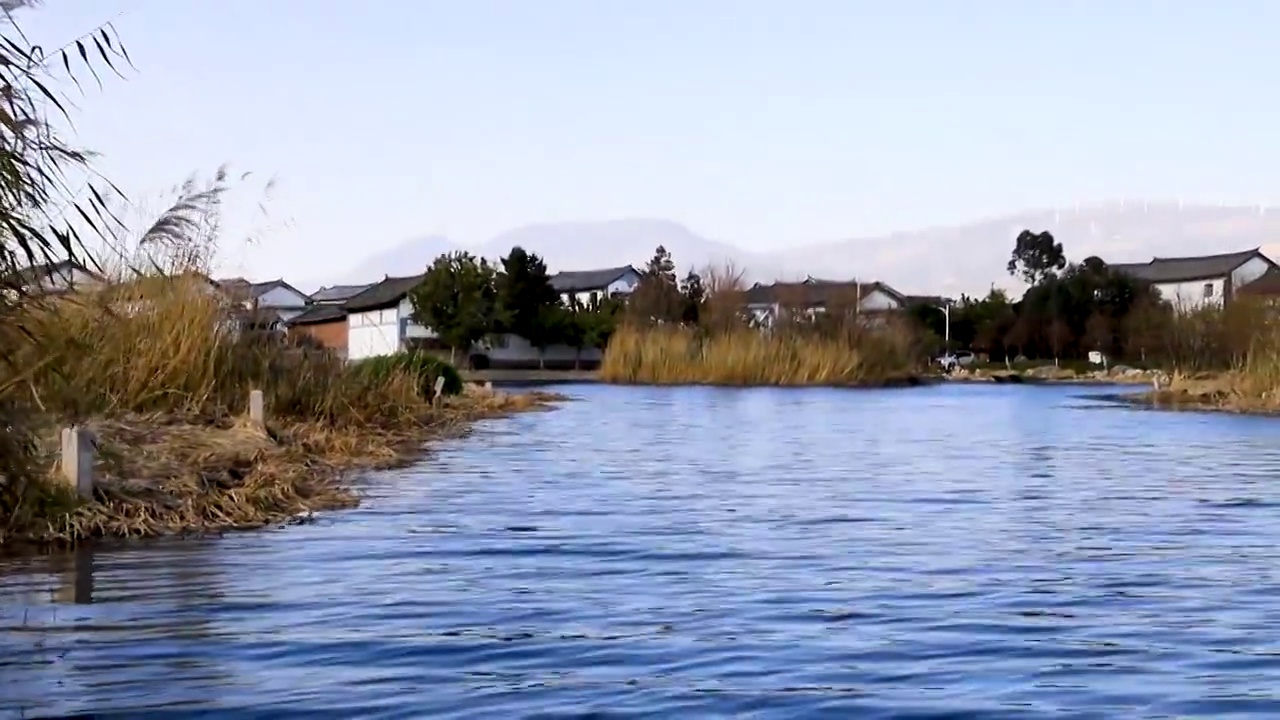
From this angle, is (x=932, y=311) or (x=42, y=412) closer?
(x=42, y=412)

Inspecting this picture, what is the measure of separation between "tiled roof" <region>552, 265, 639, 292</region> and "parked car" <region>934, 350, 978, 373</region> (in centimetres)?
1913

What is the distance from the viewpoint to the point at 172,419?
12773mm

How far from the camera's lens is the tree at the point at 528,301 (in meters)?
59.3

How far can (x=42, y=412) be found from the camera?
6.87 meters

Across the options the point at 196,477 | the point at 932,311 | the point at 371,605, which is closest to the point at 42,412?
the point at 371,605

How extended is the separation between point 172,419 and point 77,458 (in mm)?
3597

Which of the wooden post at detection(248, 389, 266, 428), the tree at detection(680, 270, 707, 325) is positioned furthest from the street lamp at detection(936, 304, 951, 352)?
the wooden post at detection(248, 389, 266, 428)

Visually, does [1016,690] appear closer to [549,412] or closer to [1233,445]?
[1233,445]

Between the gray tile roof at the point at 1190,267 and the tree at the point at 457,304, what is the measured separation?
133 ft

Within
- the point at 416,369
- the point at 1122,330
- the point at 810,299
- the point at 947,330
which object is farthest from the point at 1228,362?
the point at 947,330

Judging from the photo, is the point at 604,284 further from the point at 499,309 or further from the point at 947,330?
the point at 499,309

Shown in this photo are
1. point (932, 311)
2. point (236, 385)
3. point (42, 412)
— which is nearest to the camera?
point (42, 412)

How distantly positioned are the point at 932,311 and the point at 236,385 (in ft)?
209

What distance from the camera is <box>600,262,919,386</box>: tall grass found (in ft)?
155
